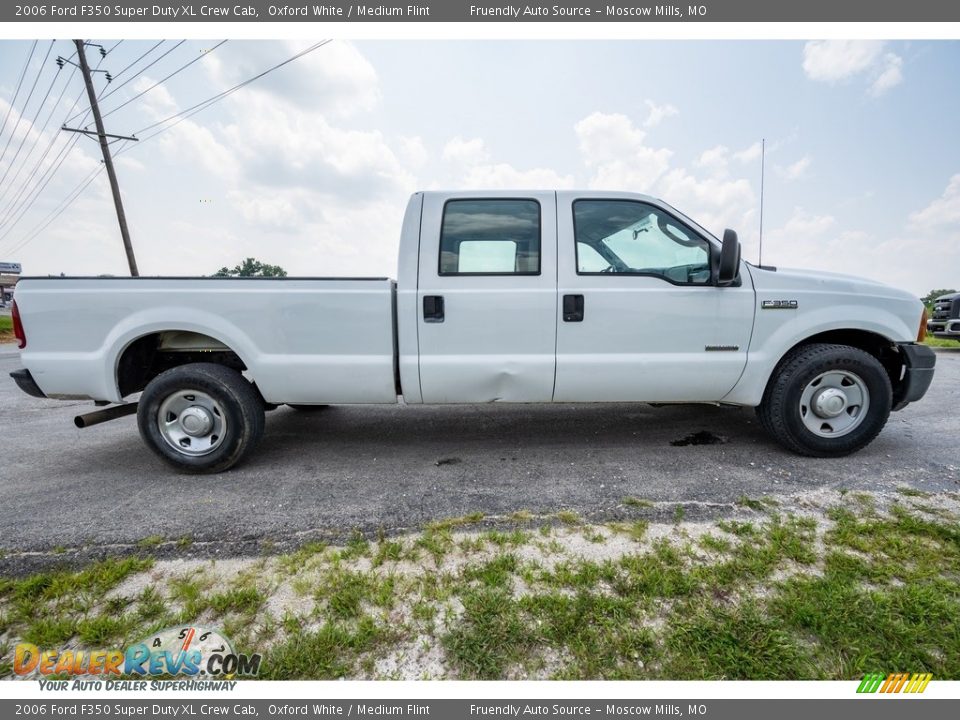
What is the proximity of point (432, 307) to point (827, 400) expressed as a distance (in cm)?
300

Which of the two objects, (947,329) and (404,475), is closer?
(404,475)

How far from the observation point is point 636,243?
315 centimetres

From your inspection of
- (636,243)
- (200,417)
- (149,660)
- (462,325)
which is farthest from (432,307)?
(149,660)

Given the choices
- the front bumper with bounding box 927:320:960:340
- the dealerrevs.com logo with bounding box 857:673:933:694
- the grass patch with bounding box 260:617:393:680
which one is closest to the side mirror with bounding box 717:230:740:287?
the dealerrevs.com logo with bounding box 857:673:933:694

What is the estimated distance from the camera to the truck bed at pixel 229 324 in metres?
2.93

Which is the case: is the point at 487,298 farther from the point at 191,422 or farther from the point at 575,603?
the point at 191,422

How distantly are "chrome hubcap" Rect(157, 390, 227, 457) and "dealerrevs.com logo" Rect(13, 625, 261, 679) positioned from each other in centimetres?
161

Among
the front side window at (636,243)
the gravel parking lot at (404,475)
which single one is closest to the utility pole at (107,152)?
the gravel parking lot at (404,475)

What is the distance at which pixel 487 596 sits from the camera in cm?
175

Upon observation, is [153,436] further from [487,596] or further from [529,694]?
[529,694]

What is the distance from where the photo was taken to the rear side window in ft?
10.0

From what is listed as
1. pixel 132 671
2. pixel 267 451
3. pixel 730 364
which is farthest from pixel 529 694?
pixel 267 451

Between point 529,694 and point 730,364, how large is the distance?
261 cm

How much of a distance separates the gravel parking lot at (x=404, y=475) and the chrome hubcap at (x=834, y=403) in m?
0.27
